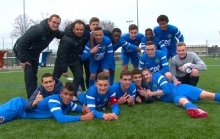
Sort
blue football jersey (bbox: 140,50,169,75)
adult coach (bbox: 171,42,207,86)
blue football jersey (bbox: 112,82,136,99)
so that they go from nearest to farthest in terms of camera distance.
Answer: blue football jersey (bbox: 112,82,136,99), adult coach (bbox: 171,42,207,86), blue football jersey (bbox: 140,50,169,75)

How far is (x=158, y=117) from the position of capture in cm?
415

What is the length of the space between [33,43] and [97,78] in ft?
6.36

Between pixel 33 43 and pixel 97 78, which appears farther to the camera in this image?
pixel 33 43

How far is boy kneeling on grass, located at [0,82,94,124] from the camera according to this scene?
4035 mm

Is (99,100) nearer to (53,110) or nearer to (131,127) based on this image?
(53,110)

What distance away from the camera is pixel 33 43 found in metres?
5.57

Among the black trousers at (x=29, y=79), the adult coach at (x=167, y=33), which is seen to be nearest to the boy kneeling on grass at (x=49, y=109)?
the black trousers at (x=29, y=79)

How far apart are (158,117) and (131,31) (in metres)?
3.79

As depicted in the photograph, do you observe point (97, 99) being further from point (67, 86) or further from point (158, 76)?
point (158, 76)

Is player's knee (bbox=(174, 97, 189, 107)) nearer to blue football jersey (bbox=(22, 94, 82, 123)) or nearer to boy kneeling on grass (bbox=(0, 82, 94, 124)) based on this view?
boy kneeling on grass (bbox=(0, 82, 94, 124))

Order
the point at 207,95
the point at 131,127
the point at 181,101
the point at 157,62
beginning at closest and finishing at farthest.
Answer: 1. the point at 131,127
2. the point at 181,101
3. the point at 207,95
4. the point at 157,62

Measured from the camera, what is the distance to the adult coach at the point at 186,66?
5.75 m

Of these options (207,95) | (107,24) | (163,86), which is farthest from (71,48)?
(107,24)

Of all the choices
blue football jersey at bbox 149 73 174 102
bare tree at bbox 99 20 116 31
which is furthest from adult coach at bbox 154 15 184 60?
bare tree at bbox 99 20 116 31
